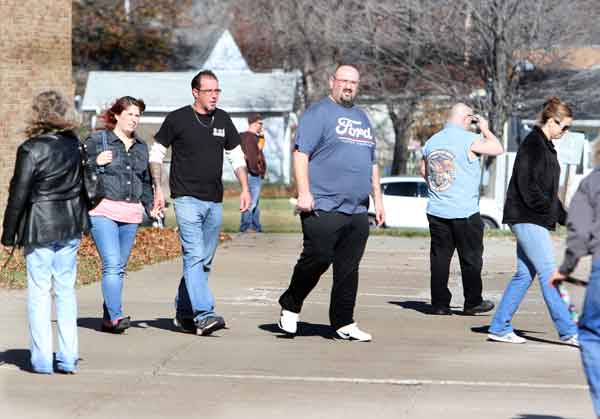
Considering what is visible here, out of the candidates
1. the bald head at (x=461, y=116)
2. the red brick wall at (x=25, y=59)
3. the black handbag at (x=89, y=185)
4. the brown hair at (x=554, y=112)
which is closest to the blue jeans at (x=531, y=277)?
the brown hair at (x=554, y=112)

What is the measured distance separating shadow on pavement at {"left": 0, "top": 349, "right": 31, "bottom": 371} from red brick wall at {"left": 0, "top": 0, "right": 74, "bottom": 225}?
9322 mm

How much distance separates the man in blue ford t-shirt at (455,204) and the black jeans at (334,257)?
178 centimetres

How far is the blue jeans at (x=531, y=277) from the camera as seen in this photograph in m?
9.38

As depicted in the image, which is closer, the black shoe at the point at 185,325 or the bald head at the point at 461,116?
the black shoe at the point at 185,325

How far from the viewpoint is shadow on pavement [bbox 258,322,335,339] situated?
988 centimetres

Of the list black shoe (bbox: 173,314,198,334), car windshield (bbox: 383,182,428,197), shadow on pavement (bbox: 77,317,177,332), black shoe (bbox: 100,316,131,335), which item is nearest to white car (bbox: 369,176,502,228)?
car windshield (bbox: 383,182,428,197)

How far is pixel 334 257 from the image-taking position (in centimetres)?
952

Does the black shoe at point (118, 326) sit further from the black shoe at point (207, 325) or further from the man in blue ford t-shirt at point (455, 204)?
the man in blue ford t-shirt at point (455, 204)

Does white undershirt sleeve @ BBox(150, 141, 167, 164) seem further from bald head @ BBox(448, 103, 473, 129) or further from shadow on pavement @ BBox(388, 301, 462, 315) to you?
shadow on pavement @ BBox(388, 301, 462, 315)

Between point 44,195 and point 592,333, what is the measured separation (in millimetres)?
3657

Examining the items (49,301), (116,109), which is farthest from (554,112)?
(49,301)

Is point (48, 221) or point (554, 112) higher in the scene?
point (554, 112)

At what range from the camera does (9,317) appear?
35.0 ft

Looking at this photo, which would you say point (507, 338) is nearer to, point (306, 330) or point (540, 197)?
point (540, 197)
